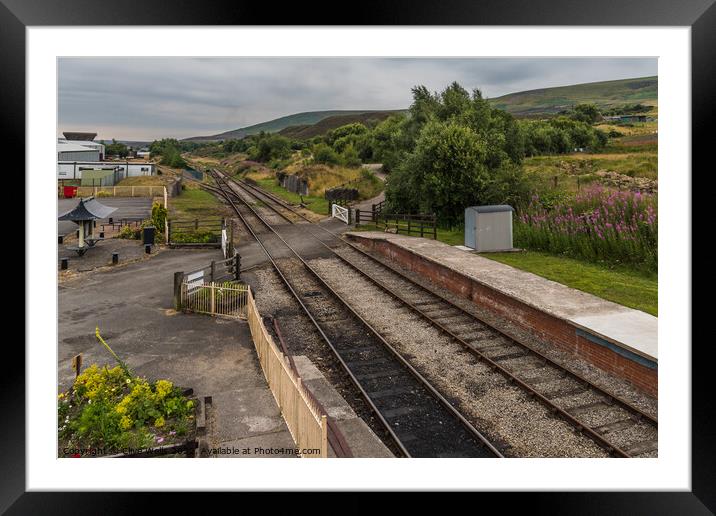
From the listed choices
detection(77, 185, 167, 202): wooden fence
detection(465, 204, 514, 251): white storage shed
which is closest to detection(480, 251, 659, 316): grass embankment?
detection(465, 204, 514, 251): white storage shed

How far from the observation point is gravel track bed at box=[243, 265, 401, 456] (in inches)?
335

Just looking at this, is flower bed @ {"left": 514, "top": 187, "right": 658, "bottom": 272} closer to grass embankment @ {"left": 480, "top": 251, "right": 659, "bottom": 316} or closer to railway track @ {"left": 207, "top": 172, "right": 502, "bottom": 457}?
grass embankment @ {"left": 480, "top": 251, "right": 659, "bottom": 316}

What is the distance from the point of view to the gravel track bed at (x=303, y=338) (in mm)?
8502

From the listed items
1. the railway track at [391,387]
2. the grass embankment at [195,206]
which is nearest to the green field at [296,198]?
the grass embankment at [195,206]

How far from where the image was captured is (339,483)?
5.04 m

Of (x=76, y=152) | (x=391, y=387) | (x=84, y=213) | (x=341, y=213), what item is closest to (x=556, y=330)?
(x=391, y=387)

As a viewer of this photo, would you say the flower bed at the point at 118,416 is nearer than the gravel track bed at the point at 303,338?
Yes

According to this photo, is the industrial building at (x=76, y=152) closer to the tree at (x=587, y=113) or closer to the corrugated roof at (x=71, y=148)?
the corrugated roof at (x=71, y=148)
